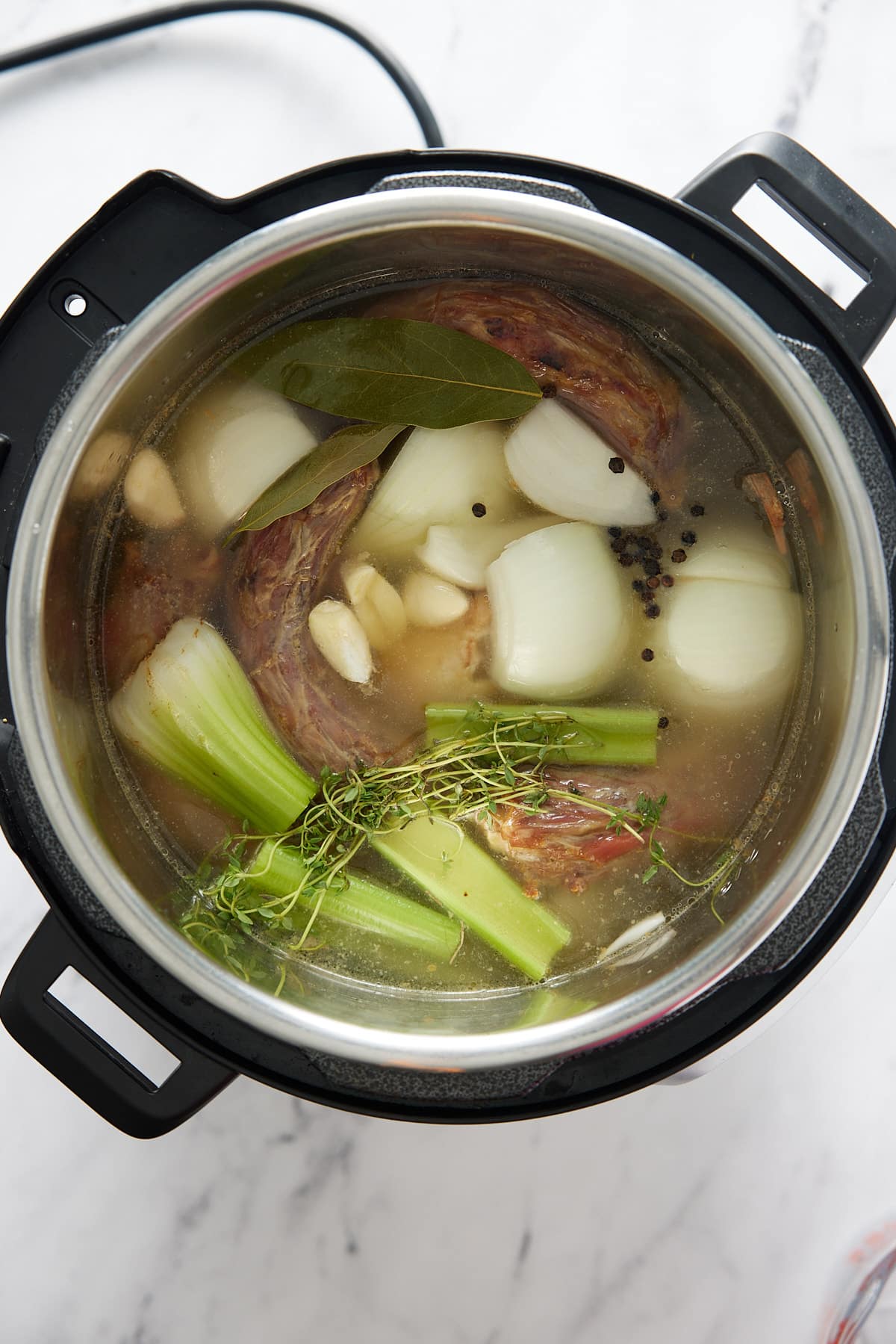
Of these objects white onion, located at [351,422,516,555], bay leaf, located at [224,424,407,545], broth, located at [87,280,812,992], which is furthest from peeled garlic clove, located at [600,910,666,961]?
bay leaf, located at [224,424,407,545]

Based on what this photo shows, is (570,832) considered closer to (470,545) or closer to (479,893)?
(479,893)

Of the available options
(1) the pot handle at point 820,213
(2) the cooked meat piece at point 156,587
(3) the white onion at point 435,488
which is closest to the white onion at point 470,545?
(3) the white onion at point 435,488

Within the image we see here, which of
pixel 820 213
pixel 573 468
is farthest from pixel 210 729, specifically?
pixel 820 213

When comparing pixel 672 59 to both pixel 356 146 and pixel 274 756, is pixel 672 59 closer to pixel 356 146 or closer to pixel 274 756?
pixel 356 146

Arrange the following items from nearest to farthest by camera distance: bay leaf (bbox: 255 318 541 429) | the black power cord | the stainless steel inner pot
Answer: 1. the stainless steel inner pot
2. bay leaf (bbox: 255 318 541 429)
3. the black power cord

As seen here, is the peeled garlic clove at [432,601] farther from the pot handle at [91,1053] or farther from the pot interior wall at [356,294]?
the pot handle at [91,1053]

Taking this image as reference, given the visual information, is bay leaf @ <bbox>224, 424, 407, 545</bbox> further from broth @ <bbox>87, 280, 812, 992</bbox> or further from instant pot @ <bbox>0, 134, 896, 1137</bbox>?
instant pot @ <bbox>0, 134, 896, 1137</bbox>
